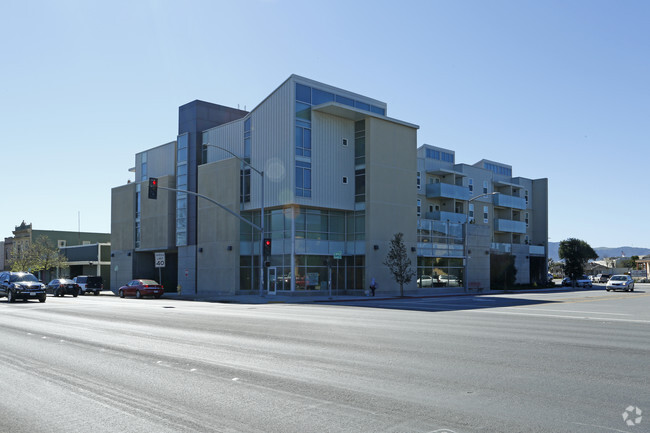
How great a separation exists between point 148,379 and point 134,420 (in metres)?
2.44

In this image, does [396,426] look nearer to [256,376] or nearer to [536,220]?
[256,376]

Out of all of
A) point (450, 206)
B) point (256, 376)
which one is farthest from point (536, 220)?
point (256, 376)

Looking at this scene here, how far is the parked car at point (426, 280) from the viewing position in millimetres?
50531

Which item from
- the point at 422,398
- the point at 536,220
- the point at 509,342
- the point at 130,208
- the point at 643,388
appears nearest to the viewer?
the point at 422,398

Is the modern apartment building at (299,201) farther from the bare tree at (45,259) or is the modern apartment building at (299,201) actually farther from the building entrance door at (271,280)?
the bare tree at (45,259)

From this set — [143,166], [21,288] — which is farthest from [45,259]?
[21,288]

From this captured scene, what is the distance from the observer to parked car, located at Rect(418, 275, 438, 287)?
5053 centimetres

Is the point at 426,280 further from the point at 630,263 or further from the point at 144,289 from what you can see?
the point at 630,263

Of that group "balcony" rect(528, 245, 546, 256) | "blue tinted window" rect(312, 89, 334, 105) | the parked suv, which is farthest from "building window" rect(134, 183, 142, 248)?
"balcony" rect(528, 245, 546, 256)

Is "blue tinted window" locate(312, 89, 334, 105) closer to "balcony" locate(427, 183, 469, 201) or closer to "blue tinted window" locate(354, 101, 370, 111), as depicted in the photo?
"blue tinted window" locate(354, 101, 370, 111)

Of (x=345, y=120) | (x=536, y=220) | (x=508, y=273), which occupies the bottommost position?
(x=508, y=273)

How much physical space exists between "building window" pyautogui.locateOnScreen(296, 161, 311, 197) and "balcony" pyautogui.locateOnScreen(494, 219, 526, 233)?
36.0 metres

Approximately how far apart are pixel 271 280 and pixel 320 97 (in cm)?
1471

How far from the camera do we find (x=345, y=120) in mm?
46688
